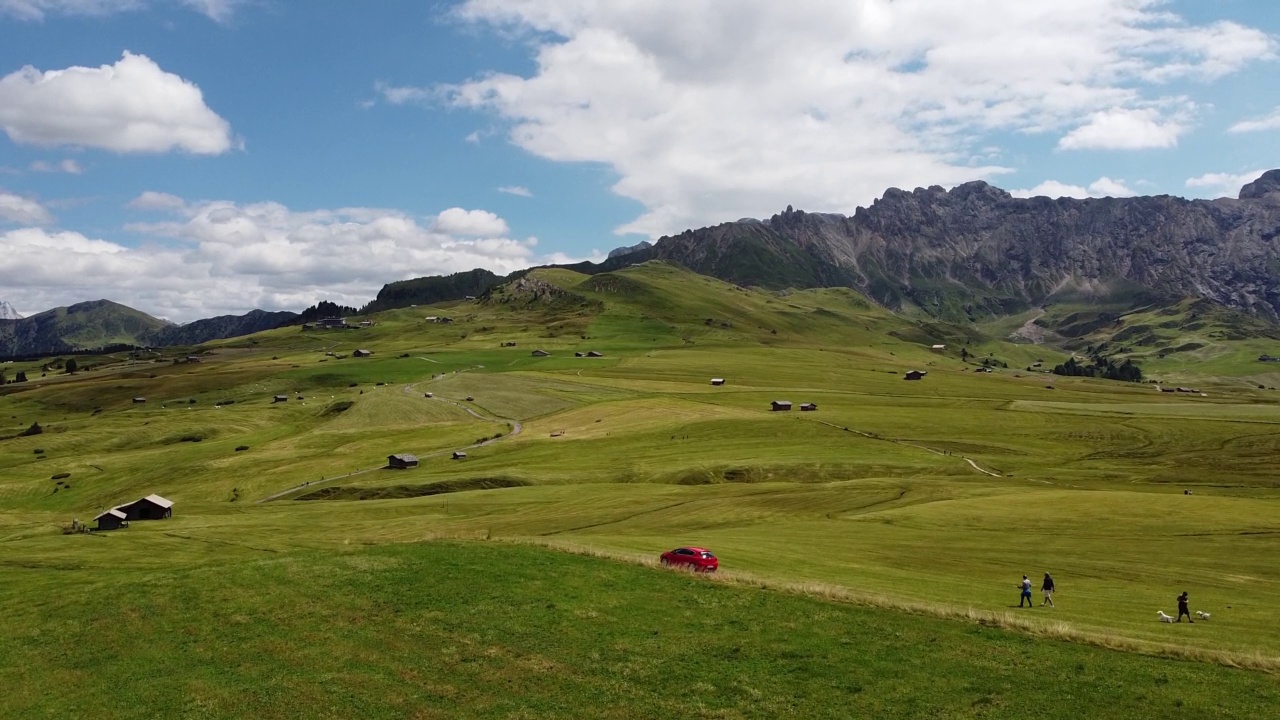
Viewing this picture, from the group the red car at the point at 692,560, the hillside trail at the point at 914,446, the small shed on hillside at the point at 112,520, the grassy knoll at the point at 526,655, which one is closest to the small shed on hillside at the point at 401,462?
the small shed on hillside at the point at 112,520

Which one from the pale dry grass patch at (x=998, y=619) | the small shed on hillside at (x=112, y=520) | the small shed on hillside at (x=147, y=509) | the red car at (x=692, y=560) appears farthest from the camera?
the small shed on hillside at (x=147, y=509)

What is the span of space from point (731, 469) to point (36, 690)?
8486cm

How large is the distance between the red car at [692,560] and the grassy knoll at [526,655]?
3.19 metres

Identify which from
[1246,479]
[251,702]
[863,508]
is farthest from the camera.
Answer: [1246,479]

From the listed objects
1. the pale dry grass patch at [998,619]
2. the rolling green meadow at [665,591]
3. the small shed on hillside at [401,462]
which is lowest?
the small shed on hillside at [401,462]

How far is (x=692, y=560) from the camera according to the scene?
46.5 metres

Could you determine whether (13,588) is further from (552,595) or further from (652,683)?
(652,683)

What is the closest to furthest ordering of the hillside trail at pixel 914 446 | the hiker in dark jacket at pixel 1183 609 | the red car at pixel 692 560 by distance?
the hiker in dark jacket at pixel 1183 609 → the red car at pixel 692 560 → the hillside trail at pixel 914 446

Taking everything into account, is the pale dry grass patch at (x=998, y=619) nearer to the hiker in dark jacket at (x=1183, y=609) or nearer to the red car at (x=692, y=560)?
the red car at (x=692, y=560)

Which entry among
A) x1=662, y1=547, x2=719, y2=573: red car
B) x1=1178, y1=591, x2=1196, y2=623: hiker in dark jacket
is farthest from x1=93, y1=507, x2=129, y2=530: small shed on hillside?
x1=1178, y1=591, x2=1196, y2=623: hiker in dark jacket

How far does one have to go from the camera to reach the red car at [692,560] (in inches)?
1815

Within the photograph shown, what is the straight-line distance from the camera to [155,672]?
32594 mm

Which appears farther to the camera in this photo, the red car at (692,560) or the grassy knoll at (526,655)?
the red car at (692,560)

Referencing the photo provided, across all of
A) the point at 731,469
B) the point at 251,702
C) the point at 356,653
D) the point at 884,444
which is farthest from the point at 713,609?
the point at 884,444
